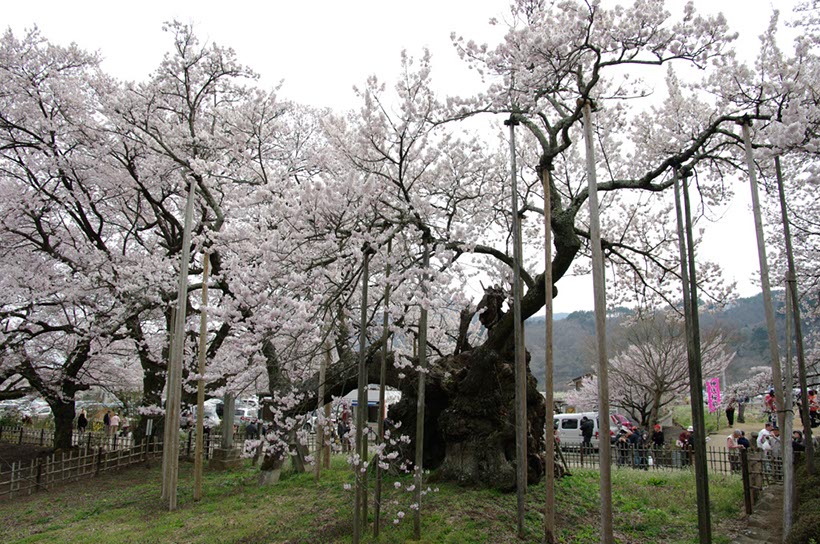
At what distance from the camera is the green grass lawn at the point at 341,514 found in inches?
286

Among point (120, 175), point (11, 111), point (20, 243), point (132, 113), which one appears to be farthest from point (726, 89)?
point (20, 243)

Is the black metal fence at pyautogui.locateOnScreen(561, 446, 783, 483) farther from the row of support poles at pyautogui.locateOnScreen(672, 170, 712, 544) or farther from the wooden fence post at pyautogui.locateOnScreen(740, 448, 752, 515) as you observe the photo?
the row of support poles at pyautogui.locateOnScreen(672, 170, 712, 544)

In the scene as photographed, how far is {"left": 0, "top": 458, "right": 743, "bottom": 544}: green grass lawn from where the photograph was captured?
7258 mm

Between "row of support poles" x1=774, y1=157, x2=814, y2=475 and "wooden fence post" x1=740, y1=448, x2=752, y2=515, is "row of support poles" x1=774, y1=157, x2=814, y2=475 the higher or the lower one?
the higher one

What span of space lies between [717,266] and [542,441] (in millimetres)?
4539

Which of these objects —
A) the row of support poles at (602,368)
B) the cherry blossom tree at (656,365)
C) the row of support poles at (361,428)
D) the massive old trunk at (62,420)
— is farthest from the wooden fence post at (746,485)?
the massive old trunk at (62,420)

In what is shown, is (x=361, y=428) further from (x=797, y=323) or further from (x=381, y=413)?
(x=797, y=323)

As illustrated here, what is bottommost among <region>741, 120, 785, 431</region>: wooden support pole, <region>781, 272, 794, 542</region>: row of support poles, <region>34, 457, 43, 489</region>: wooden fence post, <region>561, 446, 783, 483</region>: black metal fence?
<region>34, 457, 43, 489</region>: wooden fence post

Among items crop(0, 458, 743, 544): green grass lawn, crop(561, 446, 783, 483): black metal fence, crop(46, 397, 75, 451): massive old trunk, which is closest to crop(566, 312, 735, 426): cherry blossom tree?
crop(561, 446, 783, 483): black metal fence

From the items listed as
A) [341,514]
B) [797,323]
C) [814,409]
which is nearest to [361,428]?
[341,514]

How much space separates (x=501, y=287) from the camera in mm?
10461

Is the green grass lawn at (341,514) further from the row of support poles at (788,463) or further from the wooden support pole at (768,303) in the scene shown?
the wooden support pole at (768,303)

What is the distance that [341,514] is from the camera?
8297mm

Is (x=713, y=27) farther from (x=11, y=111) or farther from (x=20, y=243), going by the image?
(x=20, y=243)
